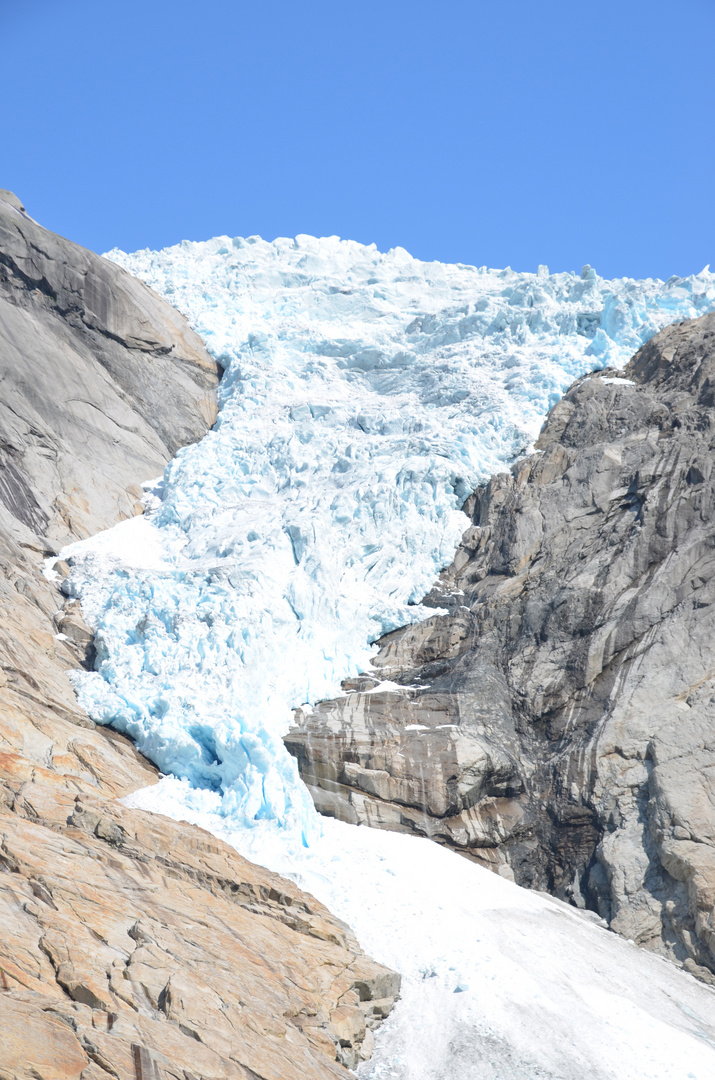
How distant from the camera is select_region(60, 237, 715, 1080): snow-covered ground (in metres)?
15.2

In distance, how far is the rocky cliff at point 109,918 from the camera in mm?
10317

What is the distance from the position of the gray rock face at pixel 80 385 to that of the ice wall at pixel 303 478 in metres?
1.47

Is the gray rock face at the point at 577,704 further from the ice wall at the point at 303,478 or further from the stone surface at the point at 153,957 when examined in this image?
the stone surface at the point at 153,957

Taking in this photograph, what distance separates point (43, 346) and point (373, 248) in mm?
20894

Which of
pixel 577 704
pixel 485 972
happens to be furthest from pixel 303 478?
pixel 485 972

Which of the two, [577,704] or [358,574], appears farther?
[358,574]

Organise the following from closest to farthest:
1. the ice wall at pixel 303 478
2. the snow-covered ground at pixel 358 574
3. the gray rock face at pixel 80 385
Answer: the snow-covered ground at pixel 358 574 → the ice wall at pixel 303 478 → the gray rock face at pixel 80 385

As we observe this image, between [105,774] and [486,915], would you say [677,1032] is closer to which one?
[486,915]

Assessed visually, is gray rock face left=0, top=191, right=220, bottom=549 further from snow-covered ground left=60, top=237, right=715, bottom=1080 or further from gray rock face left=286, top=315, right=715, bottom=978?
gray rock face left=286, top=315, right=715, bottom=978

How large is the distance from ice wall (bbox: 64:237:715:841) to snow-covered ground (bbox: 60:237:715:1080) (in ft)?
0.27

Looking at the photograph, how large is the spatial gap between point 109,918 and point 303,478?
19.7 meters

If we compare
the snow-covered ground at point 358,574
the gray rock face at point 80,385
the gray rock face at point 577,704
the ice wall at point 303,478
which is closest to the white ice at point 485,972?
the snow-covered ground at point 358,574

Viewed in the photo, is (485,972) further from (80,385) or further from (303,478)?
(80,385)

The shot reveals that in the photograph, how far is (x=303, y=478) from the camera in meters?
30.9
